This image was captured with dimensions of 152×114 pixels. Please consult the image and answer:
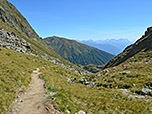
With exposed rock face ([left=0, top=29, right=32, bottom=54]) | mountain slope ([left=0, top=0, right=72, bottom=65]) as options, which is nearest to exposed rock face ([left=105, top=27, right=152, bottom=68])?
mountain slope ([left=0, top=0, right=72, bottom=65])

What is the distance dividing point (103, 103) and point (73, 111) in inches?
177

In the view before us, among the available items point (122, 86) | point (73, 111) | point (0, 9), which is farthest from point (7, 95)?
point (0, 9)

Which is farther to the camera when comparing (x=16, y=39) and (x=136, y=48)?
(x=16, y=39)

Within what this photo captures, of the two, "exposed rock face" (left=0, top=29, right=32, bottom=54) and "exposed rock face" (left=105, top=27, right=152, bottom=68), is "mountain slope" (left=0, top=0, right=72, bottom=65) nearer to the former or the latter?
Answer: "exposed rock face" (left=0, top=29, right=32, bottom=54)

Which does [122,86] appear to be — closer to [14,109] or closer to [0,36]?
[14,109]

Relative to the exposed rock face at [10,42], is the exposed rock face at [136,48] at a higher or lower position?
higher

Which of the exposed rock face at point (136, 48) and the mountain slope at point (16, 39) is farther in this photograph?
the mountain slope at point (16, 39)

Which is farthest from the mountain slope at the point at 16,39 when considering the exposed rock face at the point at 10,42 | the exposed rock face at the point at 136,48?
A: the exposed rock face at the point at 136,48

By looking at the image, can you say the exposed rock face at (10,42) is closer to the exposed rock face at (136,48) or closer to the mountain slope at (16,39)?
the mountain slope at (16,39)

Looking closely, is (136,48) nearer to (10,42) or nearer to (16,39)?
(10,42)

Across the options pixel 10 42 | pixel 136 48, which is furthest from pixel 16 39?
pixel 136 48

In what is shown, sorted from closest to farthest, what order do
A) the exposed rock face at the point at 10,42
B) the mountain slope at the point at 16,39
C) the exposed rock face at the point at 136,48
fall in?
the exposed rock face at the point at 10,42 → the exposed rock face at the point at 136,48 → the mountain slope at the point at 16,39

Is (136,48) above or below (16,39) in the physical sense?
above

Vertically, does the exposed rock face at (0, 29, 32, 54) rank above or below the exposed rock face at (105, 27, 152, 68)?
below
